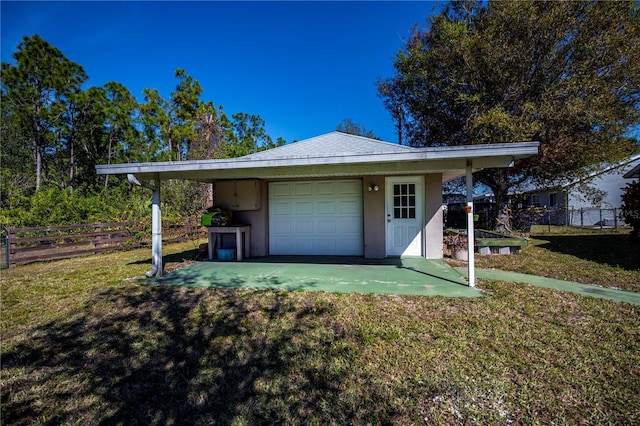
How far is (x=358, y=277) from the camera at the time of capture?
5.40 metres

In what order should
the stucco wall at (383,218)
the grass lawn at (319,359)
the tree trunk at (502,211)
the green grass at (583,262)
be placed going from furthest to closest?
the tree trunk at (502,211)
the stucco wall at (383,218)
the green grass at (583,262)
the grass lawn at (319,359)

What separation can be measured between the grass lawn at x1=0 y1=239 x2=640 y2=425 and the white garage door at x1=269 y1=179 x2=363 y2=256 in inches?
134

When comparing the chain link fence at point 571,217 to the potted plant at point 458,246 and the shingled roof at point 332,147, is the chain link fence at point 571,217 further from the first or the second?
the shingled roof at point 332,147

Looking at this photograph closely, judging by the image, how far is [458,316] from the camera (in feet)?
11.8

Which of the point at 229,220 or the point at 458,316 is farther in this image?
the point at 229,220

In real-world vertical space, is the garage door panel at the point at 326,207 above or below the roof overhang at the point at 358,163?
below

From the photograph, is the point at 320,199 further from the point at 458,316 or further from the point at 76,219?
the point at 76,219

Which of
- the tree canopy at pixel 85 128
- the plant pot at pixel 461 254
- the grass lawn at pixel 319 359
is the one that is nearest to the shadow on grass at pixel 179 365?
the grass lawn at pixel 319 359

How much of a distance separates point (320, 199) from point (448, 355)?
546 cm

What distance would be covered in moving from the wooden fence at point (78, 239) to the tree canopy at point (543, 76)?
482 inches

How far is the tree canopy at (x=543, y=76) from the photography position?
9.20 m

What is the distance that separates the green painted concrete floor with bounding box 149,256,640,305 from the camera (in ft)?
15.1

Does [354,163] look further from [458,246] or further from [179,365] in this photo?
[458,246]

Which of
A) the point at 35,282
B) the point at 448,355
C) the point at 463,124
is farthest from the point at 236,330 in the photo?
the point at 463,124
